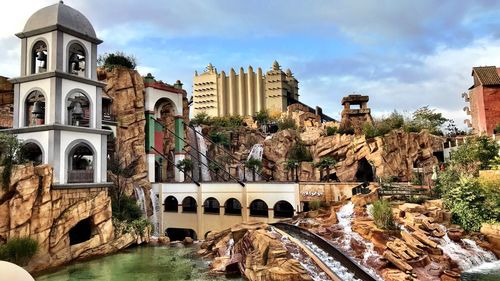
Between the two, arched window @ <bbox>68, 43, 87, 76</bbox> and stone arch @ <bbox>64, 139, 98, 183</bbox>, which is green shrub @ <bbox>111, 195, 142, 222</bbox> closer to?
stone arch @ <bbox>64, 139, 98, 183</bbox>

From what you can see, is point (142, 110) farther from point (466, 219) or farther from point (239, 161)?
point (466, 219)

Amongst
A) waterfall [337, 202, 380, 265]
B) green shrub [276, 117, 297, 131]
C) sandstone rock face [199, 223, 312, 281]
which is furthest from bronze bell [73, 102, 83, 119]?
green shrub [276, 117, 297, 131]

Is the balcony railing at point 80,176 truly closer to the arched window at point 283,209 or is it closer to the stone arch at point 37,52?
the stone arch at point 37,52

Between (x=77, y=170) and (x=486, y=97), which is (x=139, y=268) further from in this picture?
(x=486, y=97)

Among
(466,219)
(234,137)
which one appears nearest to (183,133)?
(234,137)

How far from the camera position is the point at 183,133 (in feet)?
122

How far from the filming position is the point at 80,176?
20625mm

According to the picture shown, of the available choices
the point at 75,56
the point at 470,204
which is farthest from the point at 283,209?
the point at 75,56

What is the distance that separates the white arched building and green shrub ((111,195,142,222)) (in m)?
3.19

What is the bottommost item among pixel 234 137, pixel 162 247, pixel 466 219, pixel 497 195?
pixel 162 247

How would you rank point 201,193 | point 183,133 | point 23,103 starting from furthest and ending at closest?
1. point 183,133
2. point 201,193
3. point 23,103

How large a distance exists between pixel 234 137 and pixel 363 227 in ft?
86.0

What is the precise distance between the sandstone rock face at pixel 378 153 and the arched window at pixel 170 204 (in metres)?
11.3

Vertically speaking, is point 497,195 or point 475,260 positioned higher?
point 497,195
